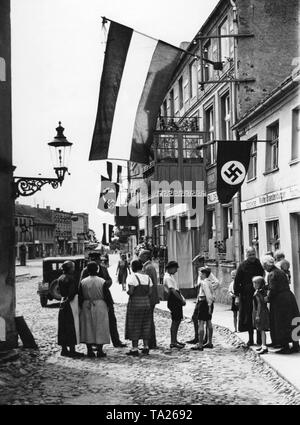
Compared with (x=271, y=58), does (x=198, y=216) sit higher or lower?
lower

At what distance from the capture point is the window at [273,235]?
15.5 meters

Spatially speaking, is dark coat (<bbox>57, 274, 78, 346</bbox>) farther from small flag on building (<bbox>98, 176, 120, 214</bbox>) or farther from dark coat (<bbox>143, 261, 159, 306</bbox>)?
small flag on building (<bbox>98, 176, 120, 214</bbox>)

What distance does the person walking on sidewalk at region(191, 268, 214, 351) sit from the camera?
34.7ft

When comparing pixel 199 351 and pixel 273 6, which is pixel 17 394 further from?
pixel 273 6

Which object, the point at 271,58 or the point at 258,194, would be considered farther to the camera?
the point at 271,58

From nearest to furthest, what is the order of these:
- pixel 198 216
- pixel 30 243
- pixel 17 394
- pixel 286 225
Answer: pixel 17 394, pixel 286 225, pixel 198 216, pixel 30 243

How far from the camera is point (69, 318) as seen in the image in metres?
10.2

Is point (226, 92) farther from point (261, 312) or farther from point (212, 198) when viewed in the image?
point (261, 312)

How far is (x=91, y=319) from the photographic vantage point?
1025 centimetres

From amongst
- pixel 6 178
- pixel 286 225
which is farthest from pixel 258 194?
pixel 6 178

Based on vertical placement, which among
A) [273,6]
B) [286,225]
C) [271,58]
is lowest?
[286,225]

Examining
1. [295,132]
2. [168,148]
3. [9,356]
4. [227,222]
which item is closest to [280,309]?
[9,356]

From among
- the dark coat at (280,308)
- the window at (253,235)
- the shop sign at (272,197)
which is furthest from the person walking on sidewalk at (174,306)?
the window at (253,235)

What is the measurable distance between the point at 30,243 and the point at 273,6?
91245mm
